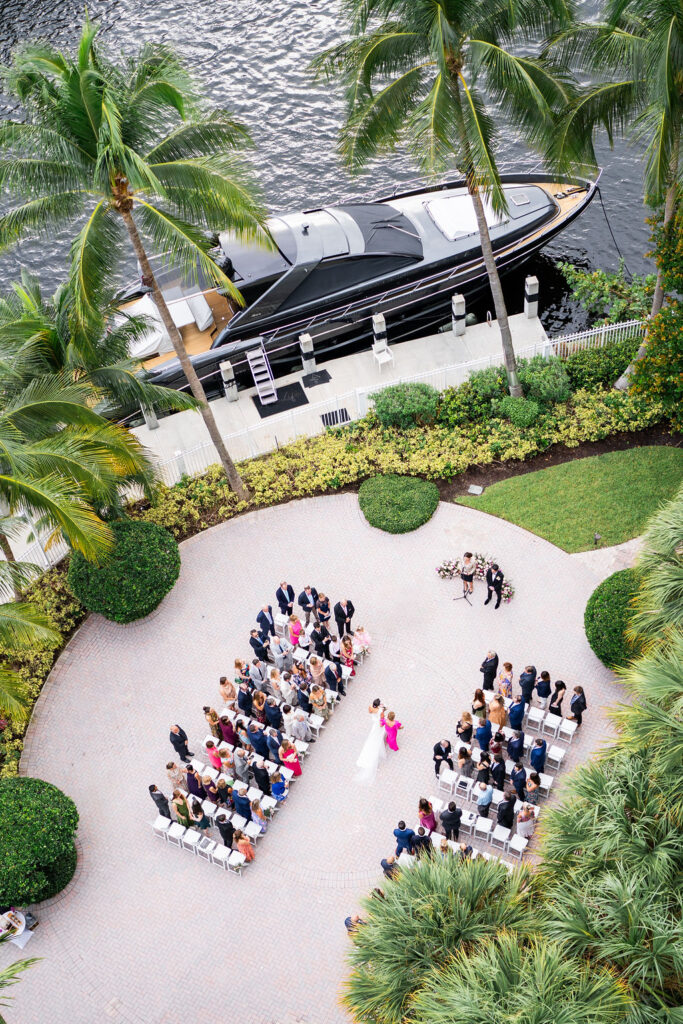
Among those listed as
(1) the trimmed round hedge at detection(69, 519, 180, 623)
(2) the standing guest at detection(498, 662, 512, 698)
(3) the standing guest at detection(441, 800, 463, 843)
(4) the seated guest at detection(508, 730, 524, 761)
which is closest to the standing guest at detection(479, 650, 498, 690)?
(2) the standing guest at detection(498, 662, 512, 698)

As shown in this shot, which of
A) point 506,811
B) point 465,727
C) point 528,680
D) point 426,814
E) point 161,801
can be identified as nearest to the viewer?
point 506,811

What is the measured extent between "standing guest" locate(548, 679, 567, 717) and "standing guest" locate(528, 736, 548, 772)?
776 millimetres

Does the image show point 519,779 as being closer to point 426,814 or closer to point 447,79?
point 426,814

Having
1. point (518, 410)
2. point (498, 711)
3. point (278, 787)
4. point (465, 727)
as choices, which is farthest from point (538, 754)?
point (518, 410)

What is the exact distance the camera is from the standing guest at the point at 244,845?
15.9 m

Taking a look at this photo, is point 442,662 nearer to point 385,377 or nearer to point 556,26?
point 385,377

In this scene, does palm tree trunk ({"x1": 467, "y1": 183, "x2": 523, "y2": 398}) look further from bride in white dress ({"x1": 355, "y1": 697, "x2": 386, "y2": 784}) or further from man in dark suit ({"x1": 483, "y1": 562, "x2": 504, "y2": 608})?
bride in white dress ({"x1": 355, "y1": 697, "x2": 386, "y2": 784})

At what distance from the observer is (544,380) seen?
23.2 metres

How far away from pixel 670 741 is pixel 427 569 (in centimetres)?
938

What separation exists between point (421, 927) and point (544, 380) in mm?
15141

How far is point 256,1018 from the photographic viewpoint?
568 inches

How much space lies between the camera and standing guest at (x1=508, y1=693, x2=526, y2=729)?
16.7 m

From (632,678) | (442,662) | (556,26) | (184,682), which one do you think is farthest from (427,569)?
(556,26)

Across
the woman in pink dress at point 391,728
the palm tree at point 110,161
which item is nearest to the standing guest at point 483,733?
the woman in pink dress at point 391,728
